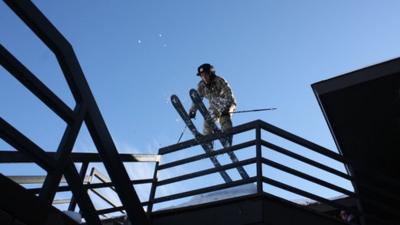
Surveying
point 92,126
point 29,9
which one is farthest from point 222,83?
point 29,9

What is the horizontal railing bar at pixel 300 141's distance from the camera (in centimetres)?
609

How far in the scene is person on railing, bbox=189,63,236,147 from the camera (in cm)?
953

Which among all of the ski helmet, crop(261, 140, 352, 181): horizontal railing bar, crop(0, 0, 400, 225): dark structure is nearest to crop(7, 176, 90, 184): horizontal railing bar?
crop(0, 0, 400, 225): dark structure

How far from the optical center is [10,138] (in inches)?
119

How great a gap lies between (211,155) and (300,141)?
1231 mm

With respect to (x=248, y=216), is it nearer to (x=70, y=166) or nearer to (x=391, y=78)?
(x=70, y=166)

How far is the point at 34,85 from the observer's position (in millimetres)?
3295

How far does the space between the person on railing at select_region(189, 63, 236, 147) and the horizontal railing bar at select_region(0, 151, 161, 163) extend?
10.6 feet

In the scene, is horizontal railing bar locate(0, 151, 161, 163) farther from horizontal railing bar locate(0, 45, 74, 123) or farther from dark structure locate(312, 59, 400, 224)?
dark structure locate(312, 59, 400, 224)

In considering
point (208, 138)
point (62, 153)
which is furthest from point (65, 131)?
point (208, 138)

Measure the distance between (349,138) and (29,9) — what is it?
224 inches

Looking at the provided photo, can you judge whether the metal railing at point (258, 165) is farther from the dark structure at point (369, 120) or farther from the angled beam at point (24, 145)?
the angled beam at point (24, 145)

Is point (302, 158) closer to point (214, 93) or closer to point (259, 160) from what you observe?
point (259, 160)

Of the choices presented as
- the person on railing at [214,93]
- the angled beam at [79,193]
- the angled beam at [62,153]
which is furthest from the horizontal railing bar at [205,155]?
the person on railing at [214,93]
